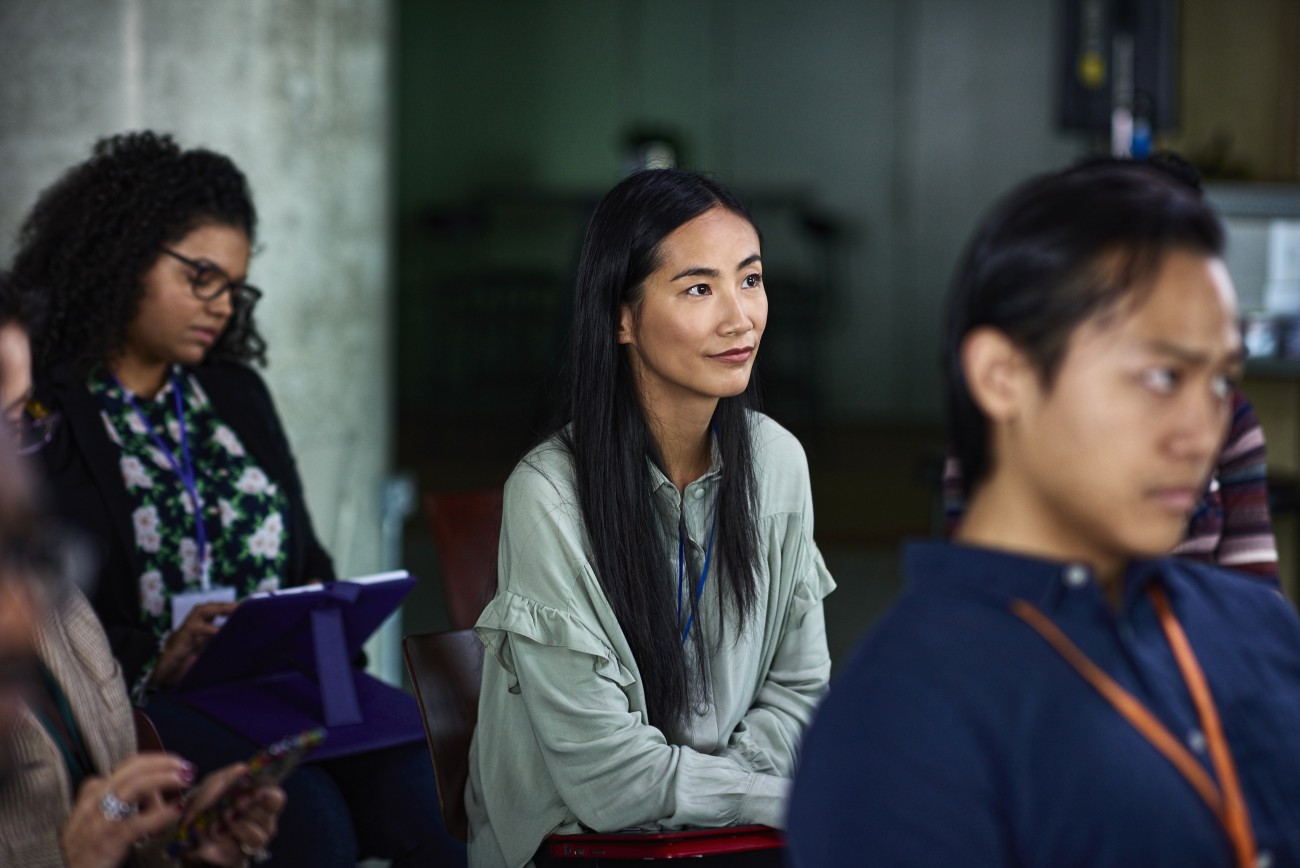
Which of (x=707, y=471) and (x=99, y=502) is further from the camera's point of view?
(x=99, y=502)

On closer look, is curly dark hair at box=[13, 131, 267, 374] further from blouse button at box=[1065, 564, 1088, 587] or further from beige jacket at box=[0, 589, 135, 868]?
blouse button at box=[1065, 564, 1088, 587]

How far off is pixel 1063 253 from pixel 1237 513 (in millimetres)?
1125

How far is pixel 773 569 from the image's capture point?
201 cm

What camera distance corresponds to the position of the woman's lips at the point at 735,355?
194 cm

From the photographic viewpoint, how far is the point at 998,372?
3.43ft

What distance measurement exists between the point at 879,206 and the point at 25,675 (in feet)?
30.6

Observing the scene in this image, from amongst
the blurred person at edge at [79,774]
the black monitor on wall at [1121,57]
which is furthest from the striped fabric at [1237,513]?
the black monitor on wall at [1121,57]

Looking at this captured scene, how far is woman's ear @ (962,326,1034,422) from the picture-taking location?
3.41 feet

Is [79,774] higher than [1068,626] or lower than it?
lower

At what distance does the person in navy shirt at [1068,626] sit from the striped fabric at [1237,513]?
0.93 metres

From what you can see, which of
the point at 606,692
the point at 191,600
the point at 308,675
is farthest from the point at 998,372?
the point at 191,600

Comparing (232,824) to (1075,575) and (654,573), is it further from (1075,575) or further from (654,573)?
(1075,575)

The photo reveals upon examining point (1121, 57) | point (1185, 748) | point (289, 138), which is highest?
point (1121, 57)

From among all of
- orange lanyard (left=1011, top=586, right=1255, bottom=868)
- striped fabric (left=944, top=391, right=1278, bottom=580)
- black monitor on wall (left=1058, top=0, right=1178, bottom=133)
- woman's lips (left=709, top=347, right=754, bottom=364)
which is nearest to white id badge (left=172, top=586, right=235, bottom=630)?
woman's lips (left=709, top=347, right=754, bottom=364)
